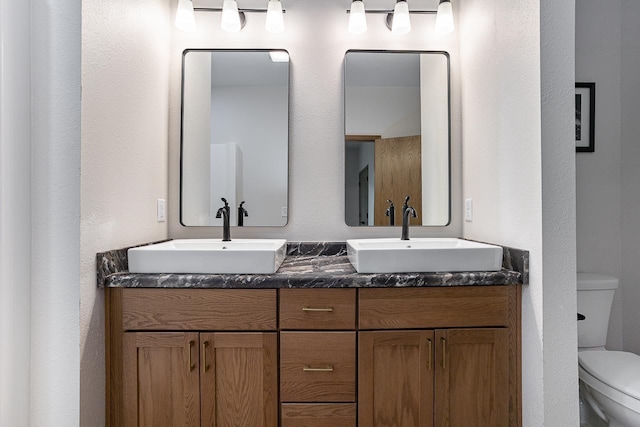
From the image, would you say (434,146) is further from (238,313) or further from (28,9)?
(28,9)

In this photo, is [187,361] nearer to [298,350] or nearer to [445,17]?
[298,350]

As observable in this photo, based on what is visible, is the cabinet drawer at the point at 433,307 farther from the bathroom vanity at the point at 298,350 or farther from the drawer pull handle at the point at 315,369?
the drawer pull handle at the point at 315,369

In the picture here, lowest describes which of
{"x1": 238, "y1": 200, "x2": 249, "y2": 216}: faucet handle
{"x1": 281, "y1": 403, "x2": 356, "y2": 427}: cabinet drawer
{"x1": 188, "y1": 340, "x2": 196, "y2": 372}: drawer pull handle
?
{"x1": 281, "y1": 403, "x2": 356, "y2": 427}: cabinet drawer

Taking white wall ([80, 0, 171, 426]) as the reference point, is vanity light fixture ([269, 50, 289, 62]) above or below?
above

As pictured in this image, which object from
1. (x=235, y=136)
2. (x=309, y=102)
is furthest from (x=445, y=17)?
(x=235, y=136)

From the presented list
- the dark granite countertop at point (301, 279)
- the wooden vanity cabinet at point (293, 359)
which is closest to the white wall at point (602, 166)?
the dark granite countertop at point (301, 279)

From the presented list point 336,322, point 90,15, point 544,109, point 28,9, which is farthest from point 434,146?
point 28,9

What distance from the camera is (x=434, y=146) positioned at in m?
1.98

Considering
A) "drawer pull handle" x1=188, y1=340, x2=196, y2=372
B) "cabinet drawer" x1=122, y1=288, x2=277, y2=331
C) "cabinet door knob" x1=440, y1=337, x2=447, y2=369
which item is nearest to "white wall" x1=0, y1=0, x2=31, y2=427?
"cabinet drawer" x1=122, y1=288, x2=277, y2=331

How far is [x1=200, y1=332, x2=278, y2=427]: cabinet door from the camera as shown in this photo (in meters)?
1.33

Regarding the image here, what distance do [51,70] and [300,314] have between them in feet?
4.02

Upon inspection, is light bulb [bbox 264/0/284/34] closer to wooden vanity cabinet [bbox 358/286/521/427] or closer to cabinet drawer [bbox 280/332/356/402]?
wooden vanity cabinet [bbox 358/286/521/427]

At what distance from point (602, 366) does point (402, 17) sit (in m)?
1.87

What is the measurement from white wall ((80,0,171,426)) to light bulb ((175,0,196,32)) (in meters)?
0.09
